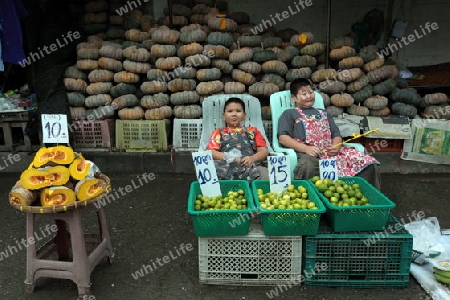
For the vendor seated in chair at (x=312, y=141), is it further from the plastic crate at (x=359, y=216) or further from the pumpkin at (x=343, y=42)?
the pumpkin at (x=343, y=42)

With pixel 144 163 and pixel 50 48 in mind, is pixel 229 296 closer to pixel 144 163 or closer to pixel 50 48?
pixel 144 163

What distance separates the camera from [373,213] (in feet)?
10.5

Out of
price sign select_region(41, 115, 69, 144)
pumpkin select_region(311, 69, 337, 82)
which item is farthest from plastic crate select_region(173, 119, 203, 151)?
price sign select_region(41, 115, 69, 144)

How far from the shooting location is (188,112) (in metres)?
5.95

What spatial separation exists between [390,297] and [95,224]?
308cm

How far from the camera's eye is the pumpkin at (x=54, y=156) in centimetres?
313

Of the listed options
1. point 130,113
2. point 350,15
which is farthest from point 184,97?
point 350,15

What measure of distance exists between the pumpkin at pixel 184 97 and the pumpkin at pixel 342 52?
2141 millimetres

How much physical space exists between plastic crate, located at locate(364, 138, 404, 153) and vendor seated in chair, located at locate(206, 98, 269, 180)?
2.04m

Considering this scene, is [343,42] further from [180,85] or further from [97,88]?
[97,88]

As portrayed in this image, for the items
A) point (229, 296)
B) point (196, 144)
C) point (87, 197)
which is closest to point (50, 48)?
point (196, 144)

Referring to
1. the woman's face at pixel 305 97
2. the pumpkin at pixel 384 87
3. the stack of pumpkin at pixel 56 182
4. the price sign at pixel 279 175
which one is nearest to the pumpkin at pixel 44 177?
the stack of pumpkin at pixel 56 182

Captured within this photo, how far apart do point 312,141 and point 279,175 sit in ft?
3.96

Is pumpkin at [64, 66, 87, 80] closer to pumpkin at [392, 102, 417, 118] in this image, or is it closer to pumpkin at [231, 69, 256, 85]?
pumpkin at [231, 69, 256, 85]
